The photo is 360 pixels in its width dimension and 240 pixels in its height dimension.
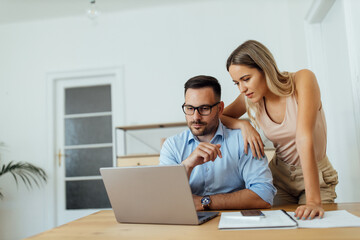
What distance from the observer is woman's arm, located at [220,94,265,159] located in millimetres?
1417

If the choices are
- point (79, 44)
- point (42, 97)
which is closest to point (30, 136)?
point (42, 97)

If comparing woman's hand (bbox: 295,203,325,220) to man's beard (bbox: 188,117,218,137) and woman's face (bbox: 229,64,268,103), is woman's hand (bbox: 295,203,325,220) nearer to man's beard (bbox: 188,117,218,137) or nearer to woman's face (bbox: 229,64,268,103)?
woman's face (bbox: 229,64,268,103)

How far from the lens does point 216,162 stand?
1.48 meters

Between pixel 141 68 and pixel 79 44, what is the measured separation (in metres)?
0.84

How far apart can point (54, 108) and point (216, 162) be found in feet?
10.2

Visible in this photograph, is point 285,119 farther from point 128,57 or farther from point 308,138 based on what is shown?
point 128,57

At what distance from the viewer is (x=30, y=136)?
405 centimetres

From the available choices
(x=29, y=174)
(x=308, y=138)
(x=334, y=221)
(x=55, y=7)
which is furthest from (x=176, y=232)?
(x=55, y=7)

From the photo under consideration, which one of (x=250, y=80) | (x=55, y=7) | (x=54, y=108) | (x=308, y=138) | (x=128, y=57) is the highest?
(x=55, y=7)

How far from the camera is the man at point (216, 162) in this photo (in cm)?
126

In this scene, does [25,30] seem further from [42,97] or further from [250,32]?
[250,32]

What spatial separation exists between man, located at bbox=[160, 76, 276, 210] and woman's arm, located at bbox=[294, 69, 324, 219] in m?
0.22

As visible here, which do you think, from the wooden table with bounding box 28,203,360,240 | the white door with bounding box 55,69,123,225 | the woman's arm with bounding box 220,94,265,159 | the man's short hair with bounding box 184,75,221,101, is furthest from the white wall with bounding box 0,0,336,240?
the wooden table with bounding box 28,203,360,240

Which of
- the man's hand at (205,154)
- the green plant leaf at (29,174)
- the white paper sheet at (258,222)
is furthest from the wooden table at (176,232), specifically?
the green plant leaf at (29,174)
